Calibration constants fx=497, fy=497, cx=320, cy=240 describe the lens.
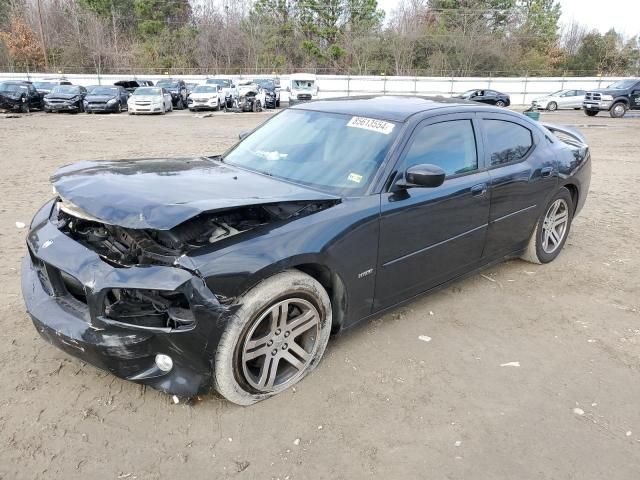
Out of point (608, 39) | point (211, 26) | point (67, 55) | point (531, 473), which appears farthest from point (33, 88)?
point (608, 39)

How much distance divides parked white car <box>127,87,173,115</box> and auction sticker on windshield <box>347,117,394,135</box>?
22176 mm

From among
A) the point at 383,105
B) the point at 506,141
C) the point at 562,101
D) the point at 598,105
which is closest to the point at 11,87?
the point at 383,105

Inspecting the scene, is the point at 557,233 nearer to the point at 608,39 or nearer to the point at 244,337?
the point at 244,337

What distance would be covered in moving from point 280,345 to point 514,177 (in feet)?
8.33

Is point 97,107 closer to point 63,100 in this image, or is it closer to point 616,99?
point 63,100

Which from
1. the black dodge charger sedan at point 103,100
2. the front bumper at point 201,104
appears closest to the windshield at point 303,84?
the front bumper at point 201,104

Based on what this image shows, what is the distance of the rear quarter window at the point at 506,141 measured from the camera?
4074mm

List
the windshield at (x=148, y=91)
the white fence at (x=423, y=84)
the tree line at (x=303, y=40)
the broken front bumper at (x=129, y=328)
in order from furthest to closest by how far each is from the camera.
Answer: the tree line at (x=303, y=40)
the white fence at (x=423, y=84)
the windshield at (x=148, y=91)
the broken front bumper at (x=129, y=328)

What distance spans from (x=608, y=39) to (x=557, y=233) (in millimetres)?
62132

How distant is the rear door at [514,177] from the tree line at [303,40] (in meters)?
51.2

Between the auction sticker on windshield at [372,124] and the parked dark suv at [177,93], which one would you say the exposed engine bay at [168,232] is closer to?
the auction sticker on windshield at [372,124]

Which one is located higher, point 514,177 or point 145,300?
point 514,177

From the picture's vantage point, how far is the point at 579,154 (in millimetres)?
5156

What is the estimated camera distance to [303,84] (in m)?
33.4
